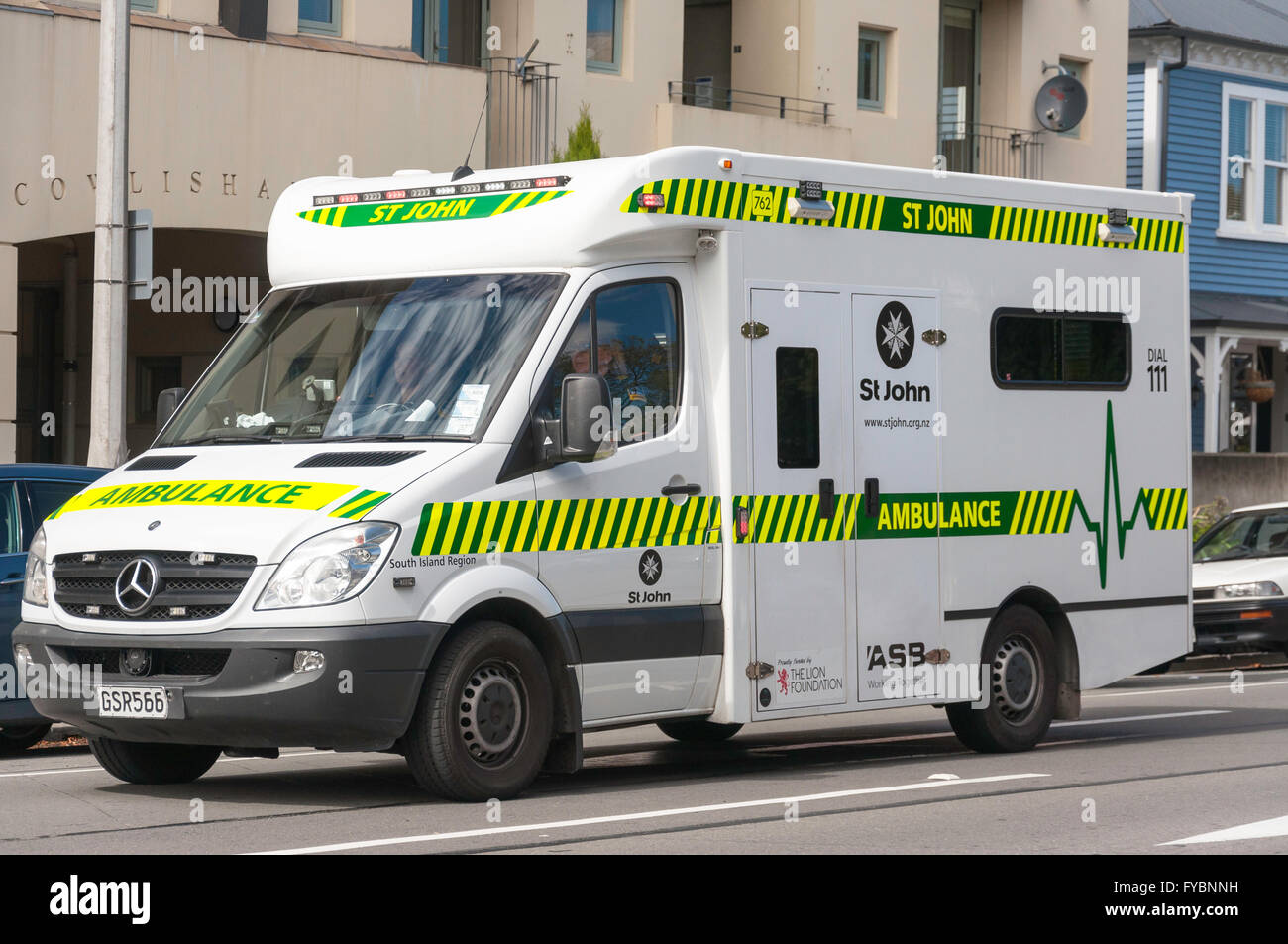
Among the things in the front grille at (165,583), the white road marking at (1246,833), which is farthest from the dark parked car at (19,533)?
the white road marking at (1246,833)

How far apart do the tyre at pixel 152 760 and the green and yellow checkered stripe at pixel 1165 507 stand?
5.70 metres

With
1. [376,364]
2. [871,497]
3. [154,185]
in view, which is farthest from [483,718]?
[154,185]

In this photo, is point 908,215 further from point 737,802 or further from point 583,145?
point 583,145

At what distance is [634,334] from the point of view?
10062mm

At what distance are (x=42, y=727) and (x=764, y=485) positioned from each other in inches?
181

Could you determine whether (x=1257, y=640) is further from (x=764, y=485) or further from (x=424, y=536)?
(x=424, y=536)

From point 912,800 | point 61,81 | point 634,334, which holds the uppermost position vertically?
point 61,81

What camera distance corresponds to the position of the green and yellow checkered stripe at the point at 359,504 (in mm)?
8828

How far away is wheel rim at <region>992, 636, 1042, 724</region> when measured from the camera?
11.9 m

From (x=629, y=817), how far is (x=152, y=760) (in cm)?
249

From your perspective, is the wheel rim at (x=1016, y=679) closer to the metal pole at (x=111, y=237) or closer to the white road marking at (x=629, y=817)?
the white road marking at (x=629, y=817)
